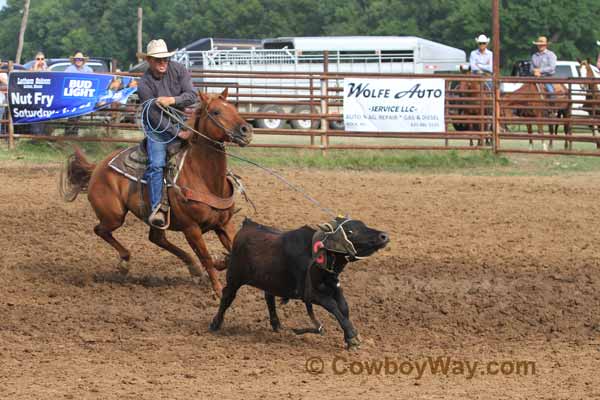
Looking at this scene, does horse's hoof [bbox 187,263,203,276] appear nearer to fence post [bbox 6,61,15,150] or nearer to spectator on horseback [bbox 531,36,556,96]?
fence post [bbox 6,61,15,150]

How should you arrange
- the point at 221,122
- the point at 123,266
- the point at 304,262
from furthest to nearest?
the point at 123,266 < the point at 221,122 < the point at 304,262

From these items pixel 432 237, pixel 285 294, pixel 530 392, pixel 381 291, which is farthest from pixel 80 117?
pixel 530 392

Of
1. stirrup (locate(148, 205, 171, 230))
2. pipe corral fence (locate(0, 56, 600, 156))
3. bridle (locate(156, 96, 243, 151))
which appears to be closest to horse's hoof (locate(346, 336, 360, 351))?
bridle (locate(156, 96, 243, 151))

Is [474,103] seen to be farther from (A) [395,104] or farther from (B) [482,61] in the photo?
(A) [395,104]

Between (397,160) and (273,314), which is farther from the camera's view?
(397,160)

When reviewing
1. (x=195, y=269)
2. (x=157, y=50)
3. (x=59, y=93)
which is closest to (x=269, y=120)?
(x=59, y=93)

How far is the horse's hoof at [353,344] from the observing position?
6.43m

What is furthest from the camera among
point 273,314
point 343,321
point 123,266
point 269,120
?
point 269,120

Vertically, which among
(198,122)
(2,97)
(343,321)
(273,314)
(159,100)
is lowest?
(273,314)

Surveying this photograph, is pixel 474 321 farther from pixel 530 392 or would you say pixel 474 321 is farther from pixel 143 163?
pixel 143 163

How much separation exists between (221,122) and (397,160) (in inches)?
323

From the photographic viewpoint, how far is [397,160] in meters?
15.8

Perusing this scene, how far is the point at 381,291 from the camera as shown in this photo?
8203mm

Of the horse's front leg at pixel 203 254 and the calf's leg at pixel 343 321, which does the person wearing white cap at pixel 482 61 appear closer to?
the horse's front leg at pixel 203 254
